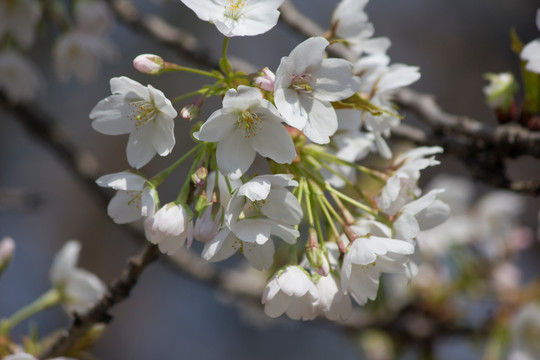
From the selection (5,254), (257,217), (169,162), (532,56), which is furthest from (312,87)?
(169,162)

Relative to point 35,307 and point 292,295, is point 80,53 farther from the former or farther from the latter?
point 292,295

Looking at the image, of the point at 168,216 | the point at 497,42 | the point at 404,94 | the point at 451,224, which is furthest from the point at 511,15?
the point at 168,216

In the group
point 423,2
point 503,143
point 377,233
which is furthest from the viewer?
point 423,2

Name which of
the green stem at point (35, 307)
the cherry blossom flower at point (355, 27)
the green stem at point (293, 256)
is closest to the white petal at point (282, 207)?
the green stem at point (293, 256)

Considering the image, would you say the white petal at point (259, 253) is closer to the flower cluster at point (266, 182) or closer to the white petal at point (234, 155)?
the flower cluster at point (266, 182)

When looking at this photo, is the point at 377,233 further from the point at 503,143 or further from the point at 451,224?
the point at 451,224

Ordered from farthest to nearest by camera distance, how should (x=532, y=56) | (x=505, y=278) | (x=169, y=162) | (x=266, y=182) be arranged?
1. (x=169, y=162)
2. (x=505, y=278)
3. (x=532, y=56)
4. (x=266, y=182)

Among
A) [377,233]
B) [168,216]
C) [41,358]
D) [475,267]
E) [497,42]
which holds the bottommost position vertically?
[41,358]
